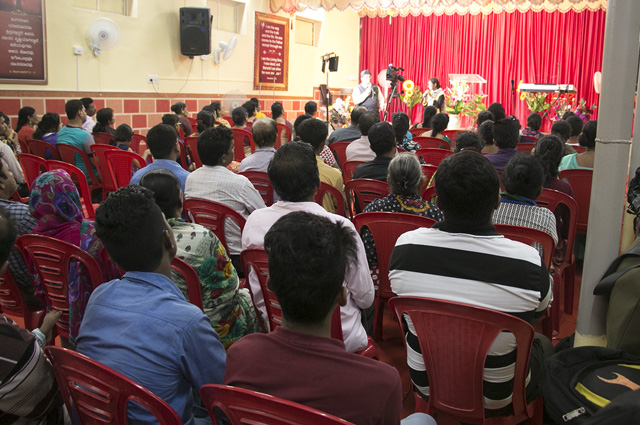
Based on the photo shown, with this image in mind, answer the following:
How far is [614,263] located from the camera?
1611mm

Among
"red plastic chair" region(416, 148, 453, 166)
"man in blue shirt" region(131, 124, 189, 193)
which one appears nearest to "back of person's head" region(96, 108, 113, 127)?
"man in blue shirt" region(131, 124, 189, 193)

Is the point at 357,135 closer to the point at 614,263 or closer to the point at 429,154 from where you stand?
the point at 429,154

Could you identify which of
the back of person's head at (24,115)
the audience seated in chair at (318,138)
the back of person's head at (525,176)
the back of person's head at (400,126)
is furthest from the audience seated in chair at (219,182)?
the back of person's head at (24,115)

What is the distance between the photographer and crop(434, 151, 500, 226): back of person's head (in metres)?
1.63

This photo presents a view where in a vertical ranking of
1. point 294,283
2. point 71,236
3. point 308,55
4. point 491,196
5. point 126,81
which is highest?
point 308,55

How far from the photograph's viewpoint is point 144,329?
1286 millimetres

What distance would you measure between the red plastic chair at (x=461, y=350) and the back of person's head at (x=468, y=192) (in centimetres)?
33

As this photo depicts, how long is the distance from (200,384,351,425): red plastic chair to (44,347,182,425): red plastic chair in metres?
0.12

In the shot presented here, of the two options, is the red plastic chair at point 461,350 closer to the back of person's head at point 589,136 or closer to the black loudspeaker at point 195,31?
the back of person's head at point 589,136

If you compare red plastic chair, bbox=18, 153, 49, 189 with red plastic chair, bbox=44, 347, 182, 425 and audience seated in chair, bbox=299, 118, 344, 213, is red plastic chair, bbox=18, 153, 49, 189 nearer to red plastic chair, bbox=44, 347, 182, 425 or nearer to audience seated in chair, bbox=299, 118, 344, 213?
audience seated in chair, bbox=299, 118, 344, 213

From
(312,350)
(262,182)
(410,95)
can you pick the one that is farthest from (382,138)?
(410,95)

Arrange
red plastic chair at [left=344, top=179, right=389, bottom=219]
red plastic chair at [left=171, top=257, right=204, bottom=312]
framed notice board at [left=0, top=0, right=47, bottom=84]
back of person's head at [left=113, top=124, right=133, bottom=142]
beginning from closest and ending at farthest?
1. red plastic chair at [left=171, top=257, right=204, bottom=312]
2. red plastic chair at [left=344, top=179, right=389, bottom=219]
3. back of person's head at [left=113, top=124, right=133, bottom=142]
4. framed notice board at [left=0, top=0, right=47, bottom=84]

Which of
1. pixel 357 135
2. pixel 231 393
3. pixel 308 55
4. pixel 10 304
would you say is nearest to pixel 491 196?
pixel 231 393

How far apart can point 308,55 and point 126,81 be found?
15.7 feet
